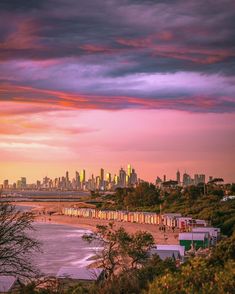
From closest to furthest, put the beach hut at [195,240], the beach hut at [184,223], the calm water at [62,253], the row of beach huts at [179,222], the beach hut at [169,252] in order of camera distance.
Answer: the beach hut at [169,252] < the calm water at [62,253] < the beach hut at [195,240] < the row of beach huts at [179,222] < the beach hut at [184,223]

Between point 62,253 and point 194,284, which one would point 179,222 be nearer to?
point 62,253

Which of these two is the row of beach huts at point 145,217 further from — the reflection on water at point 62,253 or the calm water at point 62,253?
the reflection on water at point 62,253

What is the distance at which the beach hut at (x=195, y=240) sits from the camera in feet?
115

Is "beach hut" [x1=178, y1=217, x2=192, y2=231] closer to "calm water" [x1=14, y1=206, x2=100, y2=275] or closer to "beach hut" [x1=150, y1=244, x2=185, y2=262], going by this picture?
"calm water" [x1=14, y1=206, x2=100, y2=275]

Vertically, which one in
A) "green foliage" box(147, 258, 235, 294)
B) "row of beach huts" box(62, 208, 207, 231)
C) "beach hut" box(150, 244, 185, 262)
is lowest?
"beach hut" box(150, 244, 185, 262)

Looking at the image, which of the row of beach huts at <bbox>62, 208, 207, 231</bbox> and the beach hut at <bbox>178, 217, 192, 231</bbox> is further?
the row of beach huts at <bbox>62, 208, 207, 231</bbox>

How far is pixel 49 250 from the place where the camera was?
4100 centimetres

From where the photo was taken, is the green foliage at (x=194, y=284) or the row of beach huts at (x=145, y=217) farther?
the row of beach huts at (x=145, y=217)

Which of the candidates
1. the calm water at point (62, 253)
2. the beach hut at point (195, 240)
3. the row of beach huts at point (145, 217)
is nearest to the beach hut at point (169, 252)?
the beach hut at point (195, 240)

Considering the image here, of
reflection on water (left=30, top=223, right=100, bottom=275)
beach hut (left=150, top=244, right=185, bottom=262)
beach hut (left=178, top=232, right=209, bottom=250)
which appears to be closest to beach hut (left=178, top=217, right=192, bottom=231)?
reflection on water (left=30, top=223, right=100, bottom=275)

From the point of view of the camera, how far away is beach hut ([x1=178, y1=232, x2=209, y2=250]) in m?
35.1

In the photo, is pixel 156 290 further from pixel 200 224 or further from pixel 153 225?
pixel 153 225

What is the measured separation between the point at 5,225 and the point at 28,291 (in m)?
1.50

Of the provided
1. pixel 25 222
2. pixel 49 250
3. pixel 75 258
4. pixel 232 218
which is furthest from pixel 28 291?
pixel 232 218
